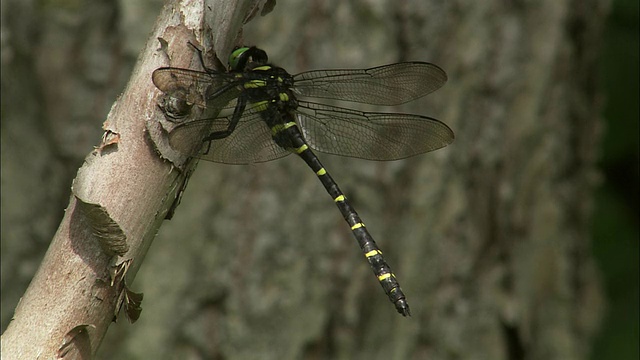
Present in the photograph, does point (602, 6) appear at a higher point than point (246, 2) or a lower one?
higher

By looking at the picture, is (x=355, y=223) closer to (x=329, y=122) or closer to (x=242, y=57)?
(x=329, y=122)

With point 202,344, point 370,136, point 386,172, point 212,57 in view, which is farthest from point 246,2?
point 202,344

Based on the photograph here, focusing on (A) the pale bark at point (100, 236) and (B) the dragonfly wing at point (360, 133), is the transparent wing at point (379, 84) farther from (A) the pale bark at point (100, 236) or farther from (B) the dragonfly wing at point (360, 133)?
(A) the pale bark at point (100, 236)

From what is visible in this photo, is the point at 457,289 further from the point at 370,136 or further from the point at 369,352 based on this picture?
the point at 370,136

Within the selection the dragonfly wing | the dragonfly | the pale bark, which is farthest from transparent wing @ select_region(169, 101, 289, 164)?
the pale bark

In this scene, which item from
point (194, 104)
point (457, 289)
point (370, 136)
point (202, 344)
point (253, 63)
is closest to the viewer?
point (194, 104)

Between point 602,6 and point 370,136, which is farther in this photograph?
point 602,6

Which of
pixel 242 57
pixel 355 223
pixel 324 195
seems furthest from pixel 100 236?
pixel 324 195
